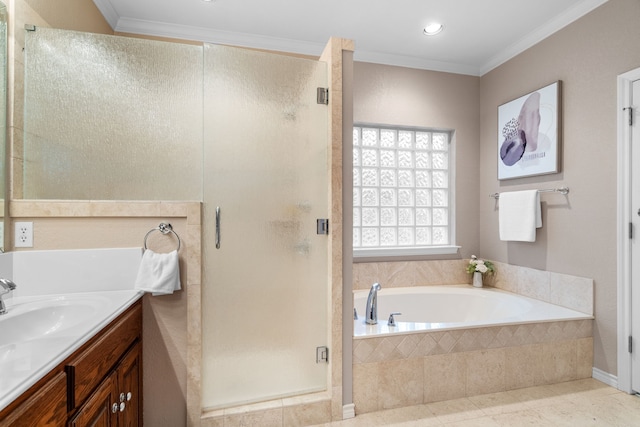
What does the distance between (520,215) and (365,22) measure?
78.8 inches

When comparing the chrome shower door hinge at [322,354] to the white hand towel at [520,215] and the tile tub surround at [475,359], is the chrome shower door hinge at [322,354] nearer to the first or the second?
the tile tub surround at [475,359]

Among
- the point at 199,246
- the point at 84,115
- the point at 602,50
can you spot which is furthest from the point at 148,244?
the point at 602,50

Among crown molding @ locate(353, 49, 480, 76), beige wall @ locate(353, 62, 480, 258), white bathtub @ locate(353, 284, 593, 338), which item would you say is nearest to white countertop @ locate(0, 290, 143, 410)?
white bathtub @ locate(353, 284, 593, 338)

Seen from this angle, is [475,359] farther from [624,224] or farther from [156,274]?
[156,274]

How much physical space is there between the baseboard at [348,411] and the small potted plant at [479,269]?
184 centimetres

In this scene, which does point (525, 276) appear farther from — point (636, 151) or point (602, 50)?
point (602, 50)

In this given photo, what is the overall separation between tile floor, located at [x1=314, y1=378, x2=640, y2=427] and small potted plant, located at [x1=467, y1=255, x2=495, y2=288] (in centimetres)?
106

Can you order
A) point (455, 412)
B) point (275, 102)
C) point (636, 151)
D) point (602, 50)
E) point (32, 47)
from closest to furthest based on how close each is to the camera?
point (32, 47), point (275, 102), point (455, 412), point (636, 151), point (602, 50)

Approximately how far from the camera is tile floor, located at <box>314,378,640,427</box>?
5.93 ft

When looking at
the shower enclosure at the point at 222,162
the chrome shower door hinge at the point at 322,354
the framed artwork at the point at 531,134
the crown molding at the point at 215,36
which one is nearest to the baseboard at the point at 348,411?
the shower enclosure at the point at 222,162

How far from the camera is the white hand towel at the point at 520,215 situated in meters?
Answer: 2.60

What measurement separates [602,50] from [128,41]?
2951 mm

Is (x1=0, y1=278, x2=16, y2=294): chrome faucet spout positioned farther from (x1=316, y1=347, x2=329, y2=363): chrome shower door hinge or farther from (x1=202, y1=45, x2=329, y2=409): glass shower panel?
(x1=316, y1=347, x2=329, y2=363): chrome shower door hinge

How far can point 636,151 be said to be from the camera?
6.65ft
